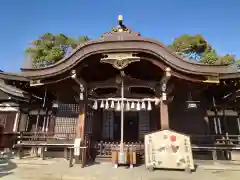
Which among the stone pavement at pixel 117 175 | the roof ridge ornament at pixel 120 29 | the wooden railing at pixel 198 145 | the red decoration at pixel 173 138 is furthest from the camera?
the roof ridge ornament at pixel 120 29

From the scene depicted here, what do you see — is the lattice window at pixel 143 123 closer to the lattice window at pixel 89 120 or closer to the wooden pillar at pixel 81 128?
the lattice window at pixel 89 120

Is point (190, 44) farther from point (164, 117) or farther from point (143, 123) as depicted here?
point (164, 117)

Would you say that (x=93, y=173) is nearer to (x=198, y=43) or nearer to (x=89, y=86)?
(x=89, y=86)

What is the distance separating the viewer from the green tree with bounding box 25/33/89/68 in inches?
888

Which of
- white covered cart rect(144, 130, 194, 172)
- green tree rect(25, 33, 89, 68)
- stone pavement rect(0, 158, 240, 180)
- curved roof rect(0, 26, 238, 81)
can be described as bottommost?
stone pavement rect(0, 158, 240, 180)

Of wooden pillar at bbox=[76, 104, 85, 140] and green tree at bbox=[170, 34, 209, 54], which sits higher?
green tree at bbox=[170, 34, 209, 54]

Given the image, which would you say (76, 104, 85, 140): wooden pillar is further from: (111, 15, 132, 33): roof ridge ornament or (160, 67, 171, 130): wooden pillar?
(111, 15, 132, 33): roof ridge ornament

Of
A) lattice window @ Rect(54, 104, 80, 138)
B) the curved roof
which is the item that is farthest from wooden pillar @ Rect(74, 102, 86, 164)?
lattice window @ Rect(54, 104, 80, 138)

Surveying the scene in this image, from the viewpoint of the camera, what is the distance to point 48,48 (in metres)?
23.8

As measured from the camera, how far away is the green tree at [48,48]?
2255 cm

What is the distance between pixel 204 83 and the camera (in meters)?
7.71

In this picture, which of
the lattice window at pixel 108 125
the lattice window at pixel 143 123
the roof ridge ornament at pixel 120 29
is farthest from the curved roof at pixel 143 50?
the lattice window at pixel 108 125

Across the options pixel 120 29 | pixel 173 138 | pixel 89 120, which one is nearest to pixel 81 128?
pixel 89 120

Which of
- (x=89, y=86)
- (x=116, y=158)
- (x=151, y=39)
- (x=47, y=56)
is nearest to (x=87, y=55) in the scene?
(x=89, y=86)
